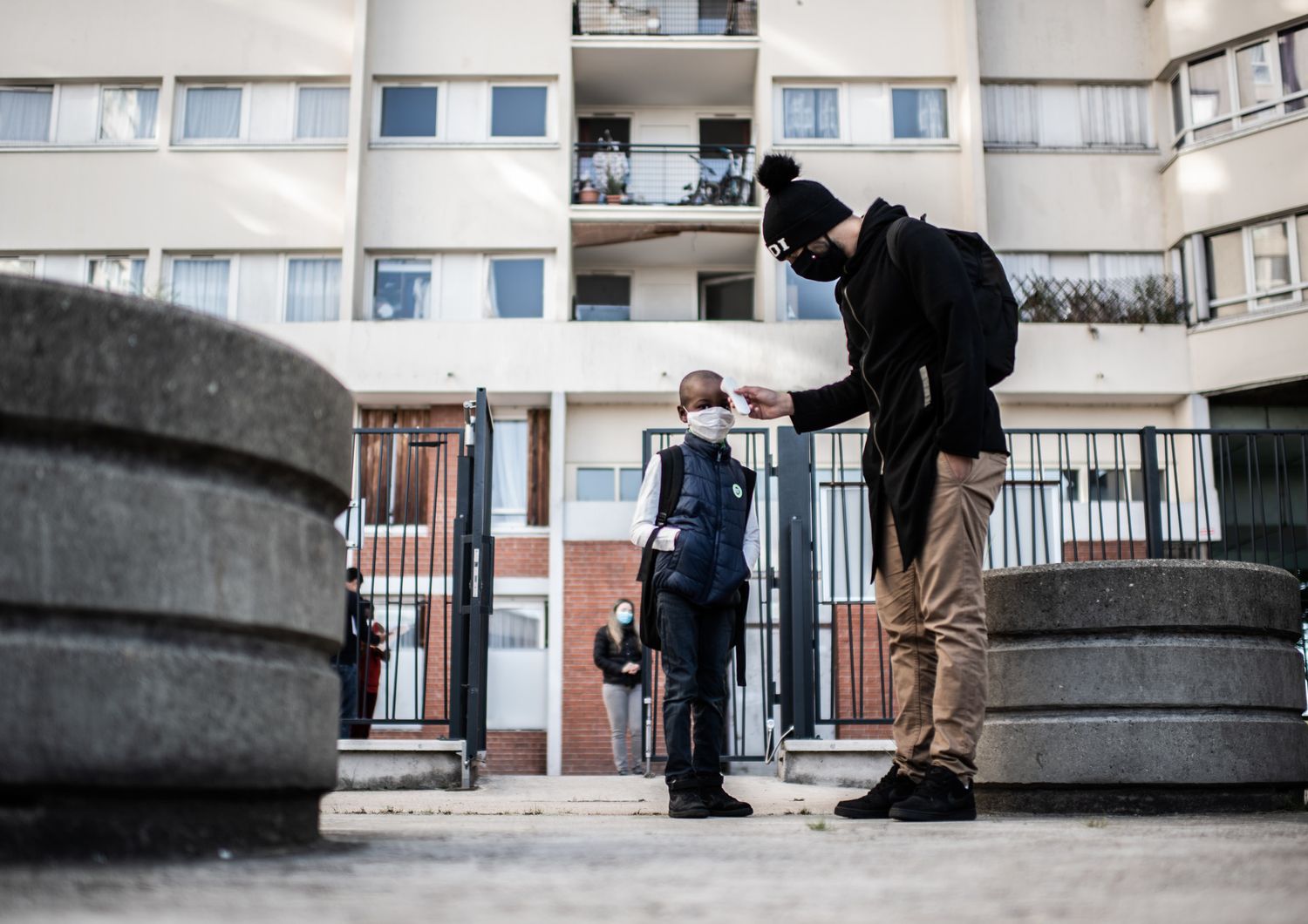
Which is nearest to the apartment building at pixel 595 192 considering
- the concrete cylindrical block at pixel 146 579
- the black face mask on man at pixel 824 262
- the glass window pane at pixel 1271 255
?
the glass window pane at pixel 1271 255

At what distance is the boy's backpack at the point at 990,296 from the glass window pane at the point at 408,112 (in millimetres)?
21976

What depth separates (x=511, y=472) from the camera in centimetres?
2464

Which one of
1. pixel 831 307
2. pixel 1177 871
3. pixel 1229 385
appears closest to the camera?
pixel 1177 871

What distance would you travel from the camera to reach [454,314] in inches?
986

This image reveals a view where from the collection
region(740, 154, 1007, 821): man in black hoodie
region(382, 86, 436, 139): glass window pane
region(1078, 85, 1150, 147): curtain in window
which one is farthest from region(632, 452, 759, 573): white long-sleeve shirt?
region(1078, 85, 1150, 147): curtain in window

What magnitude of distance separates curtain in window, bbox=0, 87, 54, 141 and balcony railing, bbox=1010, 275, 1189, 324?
1782cm

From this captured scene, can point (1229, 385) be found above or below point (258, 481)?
above

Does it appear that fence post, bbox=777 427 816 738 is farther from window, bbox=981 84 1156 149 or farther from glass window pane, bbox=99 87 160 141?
glass window pane, bbox=99 87 160 141

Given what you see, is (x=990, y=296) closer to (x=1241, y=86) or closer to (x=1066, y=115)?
(x=1241, y=86)

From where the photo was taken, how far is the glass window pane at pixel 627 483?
2425 centimetres

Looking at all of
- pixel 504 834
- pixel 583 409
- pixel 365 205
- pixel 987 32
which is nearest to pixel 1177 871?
pixel 504 834

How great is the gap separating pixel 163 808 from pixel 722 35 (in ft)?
81.0

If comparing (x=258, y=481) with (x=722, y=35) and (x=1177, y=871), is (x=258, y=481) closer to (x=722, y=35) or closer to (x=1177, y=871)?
(x=1177, y=871)

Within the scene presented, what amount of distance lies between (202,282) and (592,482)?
797 centimetres
